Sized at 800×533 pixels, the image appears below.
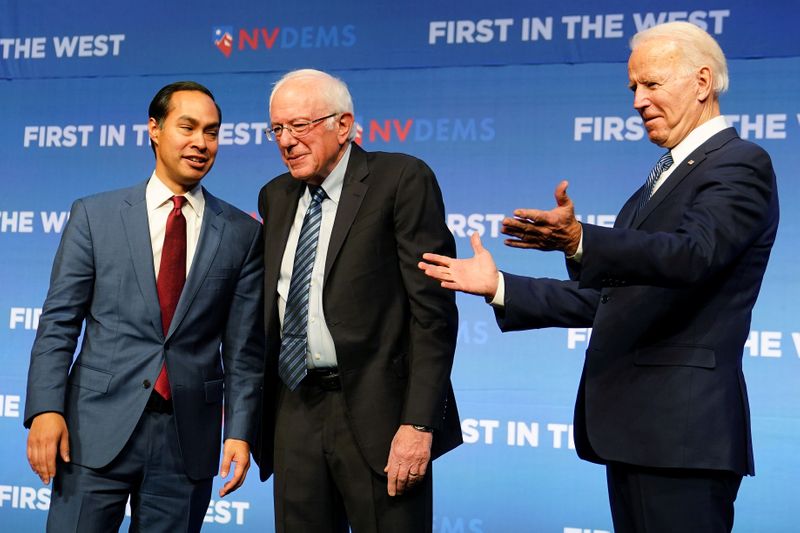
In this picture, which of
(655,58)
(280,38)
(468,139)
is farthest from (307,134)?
(280,38)

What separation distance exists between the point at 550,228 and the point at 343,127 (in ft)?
2.94

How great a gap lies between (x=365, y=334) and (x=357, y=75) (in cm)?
199

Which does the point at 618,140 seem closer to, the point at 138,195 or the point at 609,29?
the point at 609,29

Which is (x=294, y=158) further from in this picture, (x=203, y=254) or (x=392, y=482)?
(x=392, y=482)

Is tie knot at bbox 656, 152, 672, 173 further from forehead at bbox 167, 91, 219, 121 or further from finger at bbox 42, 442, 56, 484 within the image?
finger at bbox 42, 442, 56, 484

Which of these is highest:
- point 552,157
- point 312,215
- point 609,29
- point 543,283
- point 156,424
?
point 609,29

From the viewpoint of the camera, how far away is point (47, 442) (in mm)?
2197

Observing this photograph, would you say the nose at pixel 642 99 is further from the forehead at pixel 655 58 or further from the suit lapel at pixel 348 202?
the suit lapel at pixel 348 202

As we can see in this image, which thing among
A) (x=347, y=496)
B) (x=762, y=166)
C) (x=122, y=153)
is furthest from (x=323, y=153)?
(x=122, y=153)

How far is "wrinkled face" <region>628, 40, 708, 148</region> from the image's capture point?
6.61 feet

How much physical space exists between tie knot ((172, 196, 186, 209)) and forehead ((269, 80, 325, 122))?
319 millimetres

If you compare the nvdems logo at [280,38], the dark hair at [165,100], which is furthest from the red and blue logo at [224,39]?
the dark hair at [165,100]

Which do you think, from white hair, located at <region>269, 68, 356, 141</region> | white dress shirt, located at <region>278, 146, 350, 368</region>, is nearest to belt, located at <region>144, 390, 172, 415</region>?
white dress shirt, located at <region>278, 146, 350, 368</region>

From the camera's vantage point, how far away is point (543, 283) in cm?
220
